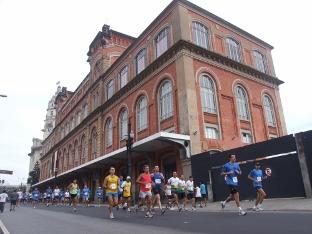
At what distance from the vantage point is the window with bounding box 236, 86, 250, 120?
88.4ft

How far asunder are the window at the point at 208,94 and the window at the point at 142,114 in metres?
5.96

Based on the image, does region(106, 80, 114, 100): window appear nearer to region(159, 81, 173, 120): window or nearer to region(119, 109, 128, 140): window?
region(119, 109, 128, 140): window

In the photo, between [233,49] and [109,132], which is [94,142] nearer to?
[109,132]

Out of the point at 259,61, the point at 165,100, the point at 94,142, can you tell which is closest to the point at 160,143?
the point at 165,100

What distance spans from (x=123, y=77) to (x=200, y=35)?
32.8 feet

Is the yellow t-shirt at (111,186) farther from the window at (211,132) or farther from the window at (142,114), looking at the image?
the window at (142,114)

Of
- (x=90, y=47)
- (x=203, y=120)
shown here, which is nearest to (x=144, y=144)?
(x=203, y=120)

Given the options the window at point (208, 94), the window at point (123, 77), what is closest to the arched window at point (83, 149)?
the window at point (123, 77)

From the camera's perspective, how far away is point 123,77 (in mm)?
33312

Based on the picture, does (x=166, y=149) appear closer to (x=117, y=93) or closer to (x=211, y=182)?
(x=211, y=182)

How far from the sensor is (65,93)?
61.8m

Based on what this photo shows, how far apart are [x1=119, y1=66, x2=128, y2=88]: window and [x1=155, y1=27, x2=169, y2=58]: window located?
19.6 feet

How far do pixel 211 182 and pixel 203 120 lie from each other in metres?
5.34

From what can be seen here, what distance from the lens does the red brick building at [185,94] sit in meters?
23.0
